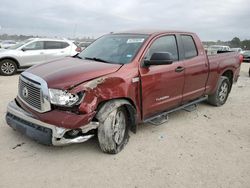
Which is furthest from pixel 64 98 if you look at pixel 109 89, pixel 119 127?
pixel 119 127

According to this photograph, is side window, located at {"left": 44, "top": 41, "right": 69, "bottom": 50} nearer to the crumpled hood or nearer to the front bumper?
the crumpled hood

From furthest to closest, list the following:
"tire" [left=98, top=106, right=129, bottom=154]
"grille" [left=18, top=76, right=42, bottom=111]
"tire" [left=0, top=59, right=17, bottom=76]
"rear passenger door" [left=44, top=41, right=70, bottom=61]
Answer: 1. "rear passenger door" [left=44, top=41, right=70, bottom=61]
2. "tire" [left=0, top=59, right=17, bottom=76]
3. "tire" [left=98, top=106, right=129, bottom=154]
4. "grille" [left=18, top=76, right=42, bottom=111]

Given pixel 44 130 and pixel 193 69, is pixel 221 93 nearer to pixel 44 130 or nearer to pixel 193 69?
pixel 193 69

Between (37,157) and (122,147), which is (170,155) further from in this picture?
(37,157)

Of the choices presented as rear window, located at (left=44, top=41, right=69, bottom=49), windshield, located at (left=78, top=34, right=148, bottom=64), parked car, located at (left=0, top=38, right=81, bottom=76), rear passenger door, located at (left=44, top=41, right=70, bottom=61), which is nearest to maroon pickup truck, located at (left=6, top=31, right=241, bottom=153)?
windshield, located at (left=78, top=34, right=148, bottom=64)

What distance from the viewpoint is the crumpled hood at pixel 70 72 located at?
12.3 feet

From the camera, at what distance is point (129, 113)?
14.4ft

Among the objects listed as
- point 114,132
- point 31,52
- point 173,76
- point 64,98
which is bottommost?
point 114,132

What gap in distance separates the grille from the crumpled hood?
17 centimetres

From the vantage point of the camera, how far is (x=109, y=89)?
3.95 m

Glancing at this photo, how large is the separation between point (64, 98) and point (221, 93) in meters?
4.73

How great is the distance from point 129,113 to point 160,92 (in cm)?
75

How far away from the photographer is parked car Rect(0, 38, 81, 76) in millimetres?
11461

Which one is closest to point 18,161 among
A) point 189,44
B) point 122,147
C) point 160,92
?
point 122,147
